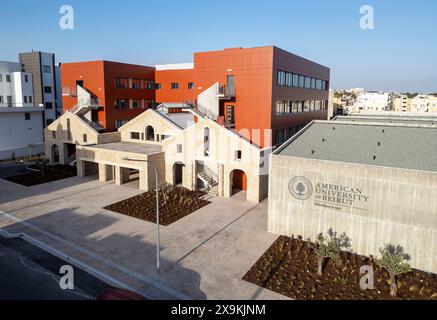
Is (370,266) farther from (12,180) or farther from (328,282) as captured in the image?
(12,180)

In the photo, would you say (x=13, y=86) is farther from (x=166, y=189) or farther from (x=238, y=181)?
(x=238, y=181)

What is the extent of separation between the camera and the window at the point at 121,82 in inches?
1797

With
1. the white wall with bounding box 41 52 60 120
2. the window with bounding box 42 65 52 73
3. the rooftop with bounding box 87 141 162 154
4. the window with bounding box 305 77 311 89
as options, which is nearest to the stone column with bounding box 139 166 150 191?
the rooftop with bounding box 87 141 162 154

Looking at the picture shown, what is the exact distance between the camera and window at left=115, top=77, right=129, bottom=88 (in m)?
45.7

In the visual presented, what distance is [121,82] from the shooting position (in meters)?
46.4

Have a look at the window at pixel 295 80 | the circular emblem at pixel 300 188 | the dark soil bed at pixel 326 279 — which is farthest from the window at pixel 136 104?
the dark soil bed at pixel 326 279

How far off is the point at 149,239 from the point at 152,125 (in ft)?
63.7

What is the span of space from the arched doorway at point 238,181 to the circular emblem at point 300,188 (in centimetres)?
1142

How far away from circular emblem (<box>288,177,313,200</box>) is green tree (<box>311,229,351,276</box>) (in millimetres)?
2664

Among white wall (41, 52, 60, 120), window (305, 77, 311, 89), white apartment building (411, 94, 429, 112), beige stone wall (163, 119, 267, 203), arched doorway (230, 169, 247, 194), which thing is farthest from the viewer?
white apartment building (411, 94, 429, 112)

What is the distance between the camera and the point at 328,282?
55.8ft

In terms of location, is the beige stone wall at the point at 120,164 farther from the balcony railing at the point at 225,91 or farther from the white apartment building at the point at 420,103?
the white apartment building at the point at 420,103

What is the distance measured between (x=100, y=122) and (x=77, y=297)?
33.0 meters

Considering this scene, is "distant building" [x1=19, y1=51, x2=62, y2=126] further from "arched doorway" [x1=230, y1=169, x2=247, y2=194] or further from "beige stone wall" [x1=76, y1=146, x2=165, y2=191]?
"arched doorway" [x1=230, y1=169, x2=247, y2=194]
